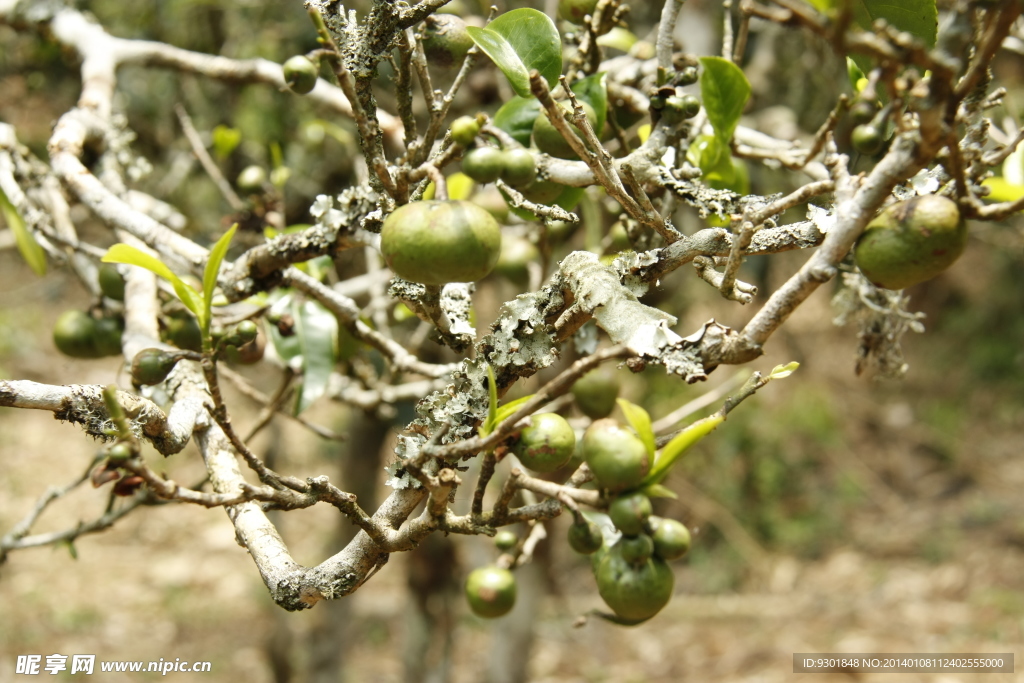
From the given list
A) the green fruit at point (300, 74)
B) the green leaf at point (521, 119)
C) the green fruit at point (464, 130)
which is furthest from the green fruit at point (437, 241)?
the green fruit at point (300, 74)

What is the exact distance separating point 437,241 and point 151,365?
66cm

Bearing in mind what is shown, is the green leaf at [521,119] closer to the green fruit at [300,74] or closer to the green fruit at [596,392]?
the green fruit at [300,74]

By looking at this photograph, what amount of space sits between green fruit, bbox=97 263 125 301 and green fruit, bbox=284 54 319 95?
61 centimetres

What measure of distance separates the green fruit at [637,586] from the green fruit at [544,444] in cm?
16

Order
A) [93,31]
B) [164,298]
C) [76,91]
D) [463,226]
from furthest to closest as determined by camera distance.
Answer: [76,91] → [93,31] → [164,298] → [463,226]

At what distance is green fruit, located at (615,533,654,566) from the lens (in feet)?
3.18

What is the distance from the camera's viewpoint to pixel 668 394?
5070 mm

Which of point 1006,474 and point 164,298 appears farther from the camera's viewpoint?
point 1006,474

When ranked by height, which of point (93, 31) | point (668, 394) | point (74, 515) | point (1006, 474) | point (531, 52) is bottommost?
point (74, 515)

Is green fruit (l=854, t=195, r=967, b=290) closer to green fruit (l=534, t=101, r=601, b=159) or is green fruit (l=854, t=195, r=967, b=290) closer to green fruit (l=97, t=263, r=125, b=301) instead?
green fruit (l=534, t=101, r=601, b=159)

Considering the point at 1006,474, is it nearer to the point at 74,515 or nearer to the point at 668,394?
the point at 668,394

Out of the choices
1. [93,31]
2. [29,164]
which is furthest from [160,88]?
[29,164]

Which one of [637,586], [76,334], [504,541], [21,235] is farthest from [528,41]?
[76,334]

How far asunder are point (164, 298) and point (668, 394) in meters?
3.92
